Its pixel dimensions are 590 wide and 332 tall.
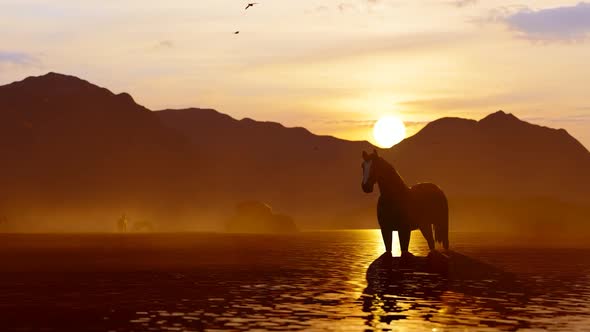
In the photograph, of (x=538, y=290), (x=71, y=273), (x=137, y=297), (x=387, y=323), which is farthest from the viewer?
(x=71, y=273)

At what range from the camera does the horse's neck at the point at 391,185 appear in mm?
39031

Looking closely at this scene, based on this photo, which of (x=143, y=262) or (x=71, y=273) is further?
(x=143, y=262)

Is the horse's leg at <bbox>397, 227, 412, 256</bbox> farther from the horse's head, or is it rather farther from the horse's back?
the horse's head

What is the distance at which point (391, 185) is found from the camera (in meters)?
39.3

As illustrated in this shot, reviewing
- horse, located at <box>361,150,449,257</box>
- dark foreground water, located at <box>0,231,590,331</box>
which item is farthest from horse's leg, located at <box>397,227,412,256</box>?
dark foreground water, located at <box>0,231,590,331</box>

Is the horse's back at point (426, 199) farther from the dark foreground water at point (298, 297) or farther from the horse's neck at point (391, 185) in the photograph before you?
the dark foreground water at point (298, 297)

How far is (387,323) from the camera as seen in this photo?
22.7 m

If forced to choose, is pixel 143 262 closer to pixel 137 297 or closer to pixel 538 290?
pixel 137 297

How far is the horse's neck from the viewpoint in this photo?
39.0 m

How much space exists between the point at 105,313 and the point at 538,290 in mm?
17683

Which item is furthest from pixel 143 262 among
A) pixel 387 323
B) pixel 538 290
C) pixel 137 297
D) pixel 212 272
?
pixel 387 323

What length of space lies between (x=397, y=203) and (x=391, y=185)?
1.02 m

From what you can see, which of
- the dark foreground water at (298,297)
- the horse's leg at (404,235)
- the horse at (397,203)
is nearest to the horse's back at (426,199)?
the horse at (397,203)

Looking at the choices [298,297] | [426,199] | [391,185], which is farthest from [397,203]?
[298,297]
